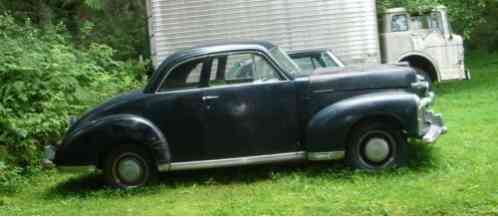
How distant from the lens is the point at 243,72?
7270mm

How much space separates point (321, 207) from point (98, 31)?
1143 centimetres

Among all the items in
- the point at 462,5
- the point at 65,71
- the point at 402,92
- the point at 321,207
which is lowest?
the point at 321,207

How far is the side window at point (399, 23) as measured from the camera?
47.9 ft

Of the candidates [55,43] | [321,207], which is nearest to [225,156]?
[321,207]

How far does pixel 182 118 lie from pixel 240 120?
0.65m

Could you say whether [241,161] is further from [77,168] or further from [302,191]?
[77,168]

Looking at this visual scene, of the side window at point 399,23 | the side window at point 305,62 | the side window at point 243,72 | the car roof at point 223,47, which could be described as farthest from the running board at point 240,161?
the side window at point 399,23

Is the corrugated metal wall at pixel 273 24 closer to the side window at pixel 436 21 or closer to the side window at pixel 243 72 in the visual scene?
the side window at pixel 436 21

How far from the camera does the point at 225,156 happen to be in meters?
7.25

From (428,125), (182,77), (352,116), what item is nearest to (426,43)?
(428,125)

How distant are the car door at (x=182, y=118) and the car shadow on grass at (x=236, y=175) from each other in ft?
1.45

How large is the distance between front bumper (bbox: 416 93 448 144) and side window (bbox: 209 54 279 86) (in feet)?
5.49

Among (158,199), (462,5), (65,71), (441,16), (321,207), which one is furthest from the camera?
(462,5)

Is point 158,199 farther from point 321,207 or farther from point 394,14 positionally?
point 394,14
